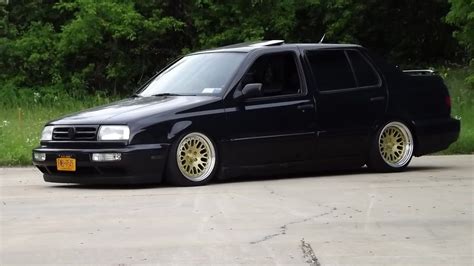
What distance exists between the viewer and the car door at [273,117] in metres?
10.7

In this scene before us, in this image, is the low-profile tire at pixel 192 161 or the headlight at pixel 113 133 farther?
the low-profile tire at pixel 192 161

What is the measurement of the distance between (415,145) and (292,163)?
1884mm

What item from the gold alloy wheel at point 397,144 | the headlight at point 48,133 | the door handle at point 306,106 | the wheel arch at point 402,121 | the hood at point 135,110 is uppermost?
the hood at point 135,110

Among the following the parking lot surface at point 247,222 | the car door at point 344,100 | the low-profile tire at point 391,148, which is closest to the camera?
the parking lot surface at point 247,222

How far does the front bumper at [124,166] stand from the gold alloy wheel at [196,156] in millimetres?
226

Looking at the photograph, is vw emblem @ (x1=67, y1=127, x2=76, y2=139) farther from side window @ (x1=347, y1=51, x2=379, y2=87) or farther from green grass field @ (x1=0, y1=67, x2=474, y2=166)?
side window @ (x1=347, y1=51, x2=379, y2=87)

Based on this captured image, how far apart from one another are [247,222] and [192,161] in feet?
8.51

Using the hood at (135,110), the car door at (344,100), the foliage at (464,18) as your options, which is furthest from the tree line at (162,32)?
the hood at (135,110)

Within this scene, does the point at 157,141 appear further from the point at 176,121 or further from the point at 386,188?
the point at 386,188

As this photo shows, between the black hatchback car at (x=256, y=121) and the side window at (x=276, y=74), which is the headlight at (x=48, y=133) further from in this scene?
the side window at (x=276, y=74)

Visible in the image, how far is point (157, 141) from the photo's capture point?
1009cm

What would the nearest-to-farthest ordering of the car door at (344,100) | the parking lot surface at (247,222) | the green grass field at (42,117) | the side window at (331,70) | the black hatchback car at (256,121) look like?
the parking lot surface at (247,222) → the black hatchback car at (256,121) → the car door at (344,100) → the side window at (331,70) → the green grass field at (42,117)

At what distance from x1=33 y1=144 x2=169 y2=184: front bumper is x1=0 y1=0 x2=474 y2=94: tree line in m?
15.0

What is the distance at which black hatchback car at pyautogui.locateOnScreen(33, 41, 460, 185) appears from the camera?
10.1m
